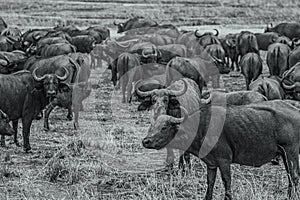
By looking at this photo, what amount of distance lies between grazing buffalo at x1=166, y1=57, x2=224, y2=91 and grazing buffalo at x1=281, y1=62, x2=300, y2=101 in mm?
2654

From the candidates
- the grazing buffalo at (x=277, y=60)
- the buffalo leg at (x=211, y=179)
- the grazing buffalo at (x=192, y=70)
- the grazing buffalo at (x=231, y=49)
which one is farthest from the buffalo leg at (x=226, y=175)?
the grazing buffalo at (x=231, y=49)

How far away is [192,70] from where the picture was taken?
1638 cm

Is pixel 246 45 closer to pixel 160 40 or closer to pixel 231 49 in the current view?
pixel 231 49

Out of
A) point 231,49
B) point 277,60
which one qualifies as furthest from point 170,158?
point 231,49

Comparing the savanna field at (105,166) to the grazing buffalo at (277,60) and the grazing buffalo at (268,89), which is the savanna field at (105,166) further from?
the grazing buffalo at (268,89)

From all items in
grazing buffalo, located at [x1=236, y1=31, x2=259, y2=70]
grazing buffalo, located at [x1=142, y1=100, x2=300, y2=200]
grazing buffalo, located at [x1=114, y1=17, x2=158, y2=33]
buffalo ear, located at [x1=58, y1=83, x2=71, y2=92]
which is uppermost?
grazing buffalo, located at [x1=142, y1=100, x2=300, y2=200]

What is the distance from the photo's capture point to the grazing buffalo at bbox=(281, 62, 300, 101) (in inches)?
479

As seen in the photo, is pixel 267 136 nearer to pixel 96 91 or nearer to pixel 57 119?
pixel 57 119

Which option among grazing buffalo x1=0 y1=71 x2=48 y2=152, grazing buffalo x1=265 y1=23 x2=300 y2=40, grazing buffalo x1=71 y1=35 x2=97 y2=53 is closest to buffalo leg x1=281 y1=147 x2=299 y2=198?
grazing buffalo x1=0 y1=71 x2=48 y2=152

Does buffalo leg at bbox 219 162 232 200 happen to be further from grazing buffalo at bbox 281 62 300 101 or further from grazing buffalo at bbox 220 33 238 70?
grazing buffalo at bbox 220 33 238 70

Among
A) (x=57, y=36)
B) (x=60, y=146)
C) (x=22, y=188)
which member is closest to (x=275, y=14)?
(x=57, y=36)

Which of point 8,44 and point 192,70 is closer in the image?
point 192,70

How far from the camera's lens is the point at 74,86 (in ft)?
45.9

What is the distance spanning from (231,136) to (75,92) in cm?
673
